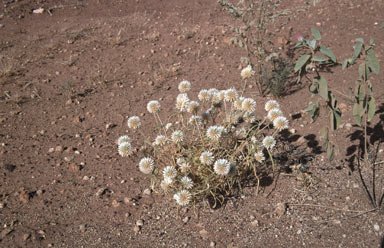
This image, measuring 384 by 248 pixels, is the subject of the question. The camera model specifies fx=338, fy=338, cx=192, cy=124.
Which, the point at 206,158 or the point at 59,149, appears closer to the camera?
the point at 206,158

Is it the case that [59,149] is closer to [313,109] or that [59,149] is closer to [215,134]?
[215,134]

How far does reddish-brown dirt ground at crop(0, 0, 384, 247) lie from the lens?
7.91ft

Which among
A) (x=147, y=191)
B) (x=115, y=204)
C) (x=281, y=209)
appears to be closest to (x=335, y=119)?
(x=281, y=209)

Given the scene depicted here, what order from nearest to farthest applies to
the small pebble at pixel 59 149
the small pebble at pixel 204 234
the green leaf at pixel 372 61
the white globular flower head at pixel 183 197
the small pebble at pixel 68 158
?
1. the green leaf at pixel 372 61
2. the white globular flower head at pixel 183 197
3. the small pebble at pixel 204 234
4. the small pebble at pixel 68 158
5. the small pebble at pixel 59 149

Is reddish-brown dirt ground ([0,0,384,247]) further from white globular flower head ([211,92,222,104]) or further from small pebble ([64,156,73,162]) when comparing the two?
white globular flower head ([211,92,222,104])

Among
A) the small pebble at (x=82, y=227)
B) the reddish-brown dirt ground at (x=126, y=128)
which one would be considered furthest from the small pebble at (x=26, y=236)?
the small pebble at (x=82, y=227)

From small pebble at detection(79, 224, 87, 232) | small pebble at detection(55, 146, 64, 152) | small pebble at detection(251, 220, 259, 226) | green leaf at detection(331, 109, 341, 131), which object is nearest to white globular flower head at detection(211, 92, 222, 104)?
green leaf at detection(331, 109, 341, 131)

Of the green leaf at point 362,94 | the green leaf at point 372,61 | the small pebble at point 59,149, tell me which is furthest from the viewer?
the small pebble at point 59,149

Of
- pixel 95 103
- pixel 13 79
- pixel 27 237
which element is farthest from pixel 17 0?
pixel 27 237

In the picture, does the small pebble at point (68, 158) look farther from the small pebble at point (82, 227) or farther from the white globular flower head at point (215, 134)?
the white globular flower head at point (215, 134)

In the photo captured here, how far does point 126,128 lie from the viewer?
11.7ft

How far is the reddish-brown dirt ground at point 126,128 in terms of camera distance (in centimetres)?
241

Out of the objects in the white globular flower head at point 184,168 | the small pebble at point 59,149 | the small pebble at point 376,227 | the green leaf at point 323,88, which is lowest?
the small pebble at point 59,149

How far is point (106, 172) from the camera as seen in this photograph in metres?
3.01
